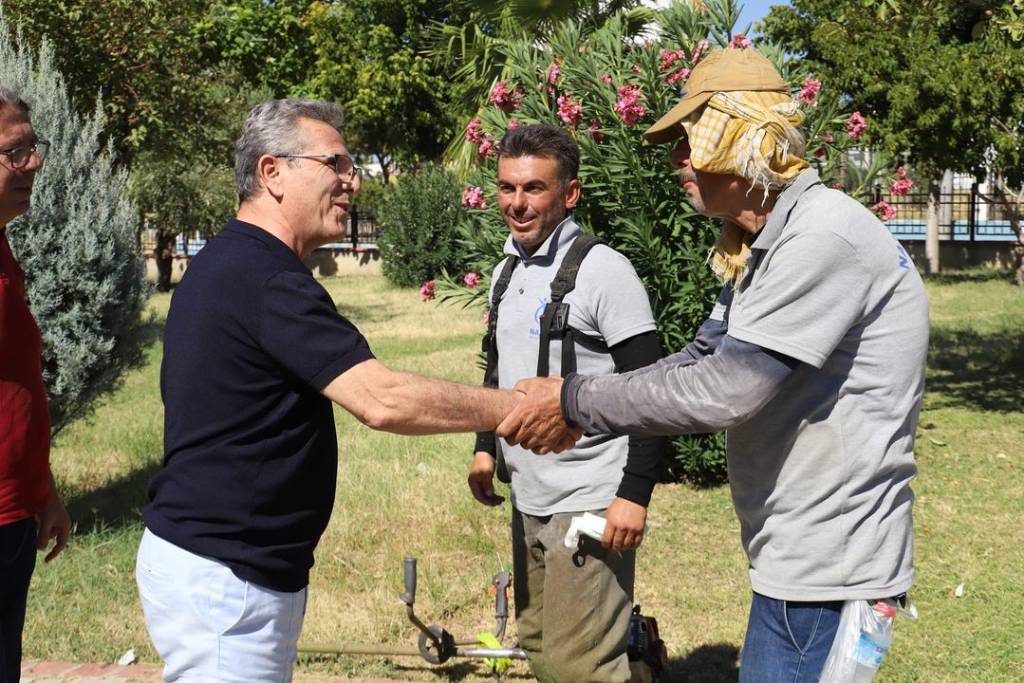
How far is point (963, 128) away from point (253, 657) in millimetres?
14510

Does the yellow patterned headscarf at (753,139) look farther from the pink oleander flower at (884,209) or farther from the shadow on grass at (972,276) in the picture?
the shadow on grass at (972,276)

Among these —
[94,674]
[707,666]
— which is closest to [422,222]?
[94,674]

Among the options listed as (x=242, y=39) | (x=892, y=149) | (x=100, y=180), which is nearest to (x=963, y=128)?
(x=892, y=149)

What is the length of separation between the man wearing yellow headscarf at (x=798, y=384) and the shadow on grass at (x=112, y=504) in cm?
598

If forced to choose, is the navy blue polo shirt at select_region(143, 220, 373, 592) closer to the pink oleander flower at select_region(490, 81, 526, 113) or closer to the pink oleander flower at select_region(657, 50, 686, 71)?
the pink oleander flower at select_region(657, 50, 686, 71)

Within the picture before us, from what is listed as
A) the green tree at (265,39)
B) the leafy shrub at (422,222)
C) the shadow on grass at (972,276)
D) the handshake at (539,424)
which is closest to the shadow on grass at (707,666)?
the handshake at (539,424)

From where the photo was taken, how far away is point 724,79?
243 cm

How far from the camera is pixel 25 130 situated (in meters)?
3.60

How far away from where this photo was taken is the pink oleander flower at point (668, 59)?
26.1ft

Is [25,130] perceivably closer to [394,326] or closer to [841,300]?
[841,300]

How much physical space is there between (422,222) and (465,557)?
66.7 feet

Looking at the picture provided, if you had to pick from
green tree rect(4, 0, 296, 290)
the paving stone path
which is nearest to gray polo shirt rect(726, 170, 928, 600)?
the paving stone path

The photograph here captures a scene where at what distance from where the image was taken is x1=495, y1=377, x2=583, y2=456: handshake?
3.06m

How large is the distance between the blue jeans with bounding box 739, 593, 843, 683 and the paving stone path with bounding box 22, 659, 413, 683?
118 inches
